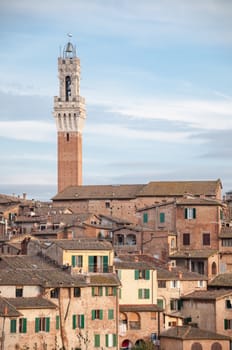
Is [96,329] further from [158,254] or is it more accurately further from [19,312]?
[158,254]

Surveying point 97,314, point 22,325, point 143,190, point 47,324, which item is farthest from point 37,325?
point 143,190

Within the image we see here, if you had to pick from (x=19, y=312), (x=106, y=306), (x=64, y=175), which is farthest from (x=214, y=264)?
(x=64, y=175)

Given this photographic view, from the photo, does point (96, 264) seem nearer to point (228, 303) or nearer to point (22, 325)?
point (228, 303)

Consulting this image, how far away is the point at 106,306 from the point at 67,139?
243ft

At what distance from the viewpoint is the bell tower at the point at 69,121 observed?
133250mm

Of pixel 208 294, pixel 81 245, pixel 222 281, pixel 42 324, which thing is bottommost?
pixel 42 324

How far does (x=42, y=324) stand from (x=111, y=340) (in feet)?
15.3

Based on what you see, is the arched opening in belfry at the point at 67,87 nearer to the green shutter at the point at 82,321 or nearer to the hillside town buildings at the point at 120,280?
the hillside town buildings at the point at 120,280

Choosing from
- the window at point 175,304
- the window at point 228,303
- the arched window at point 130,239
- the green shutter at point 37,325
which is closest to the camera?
the green shutter at point 37,325

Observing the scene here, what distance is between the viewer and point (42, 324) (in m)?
59.3

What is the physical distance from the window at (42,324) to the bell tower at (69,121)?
71.0m

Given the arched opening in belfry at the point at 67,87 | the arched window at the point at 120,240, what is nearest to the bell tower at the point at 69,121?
the arched opening in belfry at the point at 67,87

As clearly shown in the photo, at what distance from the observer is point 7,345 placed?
57531mm

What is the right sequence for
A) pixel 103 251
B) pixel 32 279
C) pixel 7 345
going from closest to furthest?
pixel 7 345
pixel 32 279
pixel 103 251
